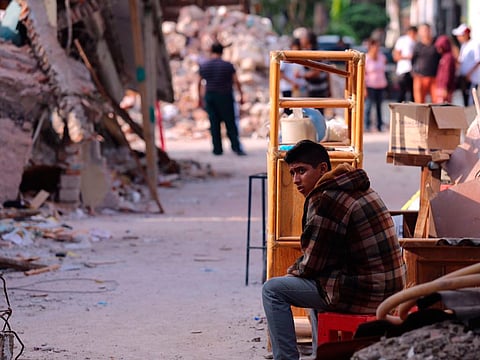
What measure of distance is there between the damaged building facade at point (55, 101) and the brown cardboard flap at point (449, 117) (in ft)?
18.5

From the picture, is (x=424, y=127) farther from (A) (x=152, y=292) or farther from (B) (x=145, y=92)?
(B) (x=145, y=92)

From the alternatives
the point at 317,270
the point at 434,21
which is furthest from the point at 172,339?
the point at 434,21

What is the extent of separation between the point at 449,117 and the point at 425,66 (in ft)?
42.5

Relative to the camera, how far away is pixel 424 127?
707 cm

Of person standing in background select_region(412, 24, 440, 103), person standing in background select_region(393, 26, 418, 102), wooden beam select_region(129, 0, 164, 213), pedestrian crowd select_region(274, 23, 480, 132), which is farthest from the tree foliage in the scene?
wooden beam select_region(129, 0, 164, 213)

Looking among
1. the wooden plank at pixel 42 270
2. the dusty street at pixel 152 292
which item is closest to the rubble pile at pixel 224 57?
the dusty street at pixel 152 292

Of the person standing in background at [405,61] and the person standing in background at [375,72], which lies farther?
the person standing in background at [375,72]

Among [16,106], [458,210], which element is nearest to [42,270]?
[16,106]

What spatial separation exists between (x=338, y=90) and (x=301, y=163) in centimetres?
2206

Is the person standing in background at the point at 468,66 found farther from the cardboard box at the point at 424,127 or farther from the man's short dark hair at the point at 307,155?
the man's short dark hair at the point at 307,155

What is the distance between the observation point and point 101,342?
6.95 meters

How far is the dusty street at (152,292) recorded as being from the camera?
688cm

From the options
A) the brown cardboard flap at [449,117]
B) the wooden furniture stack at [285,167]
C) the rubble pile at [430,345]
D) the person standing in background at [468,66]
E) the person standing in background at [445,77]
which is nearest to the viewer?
the rubble pile at [430,345]

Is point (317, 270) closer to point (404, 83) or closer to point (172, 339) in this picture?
point (172, 339)
